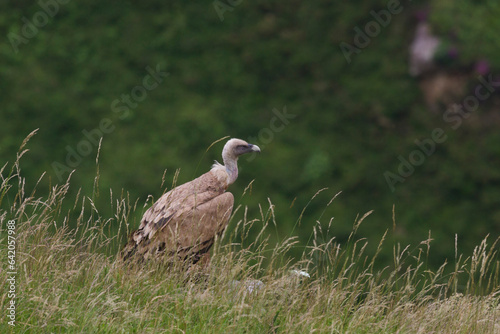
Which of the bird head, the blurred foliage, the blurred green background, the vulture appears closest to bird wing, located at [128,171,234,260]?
the vulture

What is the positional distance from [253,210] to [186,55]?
584 centimetres

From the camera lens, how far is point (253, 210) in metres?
16.3

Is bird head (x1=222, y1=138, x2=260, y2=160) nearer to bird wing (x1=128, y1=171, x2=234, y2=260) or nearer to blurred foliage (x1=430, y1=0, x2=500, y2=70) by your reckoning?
bird wing (x1=128, y1=171, x2=234, y2=260)

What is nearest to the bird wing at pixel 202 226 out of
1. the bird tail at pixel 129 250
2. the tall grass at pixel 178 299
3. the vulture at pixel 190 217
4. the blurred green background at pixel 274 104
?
the vulture at pixel 190 217

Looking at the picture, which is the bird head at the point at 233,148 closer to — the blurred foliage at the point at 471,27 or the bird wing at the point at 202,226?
the bird wing at the point at 202,226

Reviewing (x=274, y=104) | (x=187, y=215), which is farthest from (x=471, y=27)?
(x=187, y=215)

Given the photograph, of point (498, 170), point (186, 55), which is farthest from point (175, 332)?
point (186, 55)

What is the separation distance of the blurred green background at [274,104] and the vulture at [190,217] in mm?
9516

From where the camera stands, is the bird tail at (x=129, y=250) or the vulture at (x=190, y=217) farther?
the vulture at (x=190, y=217)

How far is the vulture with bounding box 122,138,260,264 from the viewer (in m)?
5.74

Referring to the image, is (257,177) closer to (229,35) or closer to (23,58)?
(229,35)

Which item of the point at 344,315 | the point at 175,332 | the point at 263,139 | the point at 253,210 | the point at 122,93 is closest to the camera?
the point at 175,332

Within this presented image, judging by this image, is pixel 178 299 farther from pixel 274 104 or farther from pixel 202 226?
pixel 274 104

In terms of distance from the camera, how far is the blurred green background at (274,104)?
54.4 feet
